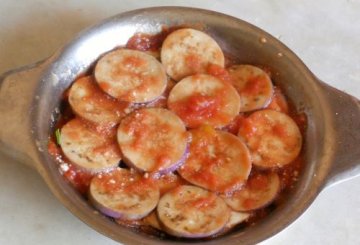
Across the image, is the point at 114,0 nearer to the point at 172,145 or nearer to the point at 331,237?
the point at 172,145

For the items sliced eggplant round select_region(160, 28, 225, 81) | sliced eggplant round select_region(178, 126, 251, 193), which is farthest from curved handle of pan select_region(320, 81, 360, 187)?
sliced eggplant round select_region(160, 28, 225, 81)

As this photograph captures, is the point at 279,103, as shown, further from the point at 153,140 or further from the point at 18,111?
the point at 18,111

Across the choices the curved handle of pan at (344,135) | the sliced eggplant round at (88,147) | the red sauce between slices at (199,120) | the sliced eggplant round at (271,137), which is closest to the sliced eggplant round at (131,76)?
the red sauce between slices at (199,120)

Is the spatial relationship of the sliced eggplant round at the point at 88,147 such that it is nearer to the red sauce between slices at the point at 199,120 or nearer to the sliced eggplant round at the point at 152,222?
the red sauce between slices at the point at 199,120

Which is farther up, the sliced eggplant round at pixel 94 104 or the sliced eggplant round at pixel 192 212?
the sliced eggplant round at pixel 94 104

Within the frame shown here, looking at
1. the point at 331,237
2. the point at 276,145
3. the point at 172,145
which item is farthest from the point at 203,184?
the point at 331,237

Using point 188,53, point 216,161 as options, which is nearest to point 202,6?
point 188,53
